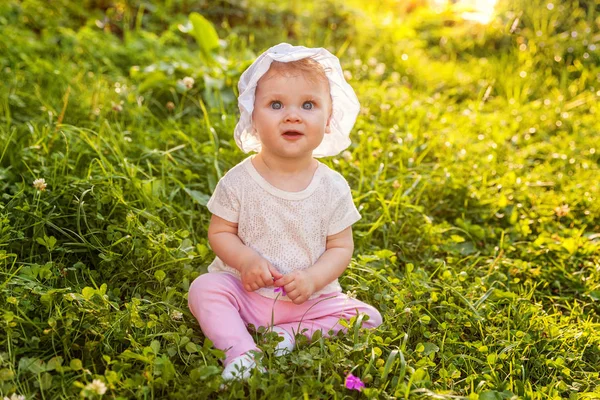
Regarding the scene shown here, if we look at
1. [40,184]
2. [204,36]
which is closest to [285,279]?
[40,184]

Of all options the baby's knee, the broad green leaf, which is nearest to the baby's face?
the baby's knee

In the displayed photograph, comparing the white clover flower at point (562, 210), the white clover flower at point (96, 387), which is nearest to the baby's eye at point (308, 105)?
the white clover flower at point (96, 387)

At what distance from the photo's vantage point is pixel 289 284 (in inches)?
97.3

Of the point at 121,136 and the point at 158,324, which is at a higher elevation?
the point at 121,136

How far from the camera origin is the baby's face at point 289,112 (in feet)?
8.12

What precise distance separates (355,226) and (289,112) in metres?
1.10

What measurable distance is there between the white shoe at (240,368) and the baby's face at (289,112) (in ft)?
2.35

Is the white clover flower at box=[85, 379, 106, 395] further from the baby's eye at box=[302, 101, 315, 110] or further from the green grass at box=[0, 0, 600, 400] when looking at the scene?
the baby's eye at box=[302, 101, 315, 110]

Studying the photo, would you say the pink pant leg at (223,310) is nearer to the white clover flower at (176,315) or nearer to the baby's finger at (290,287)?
the white clover flower at (176,315)

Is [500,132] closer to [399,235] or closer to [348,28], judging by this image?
[399,235]

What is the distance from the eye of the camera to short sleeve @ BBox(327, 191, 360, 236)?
2.67m

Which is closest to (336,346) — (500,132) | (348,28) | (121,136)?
(121,136)

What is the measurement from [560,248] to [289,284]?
1.62 meters

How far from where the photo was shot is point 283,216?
8.49 ft
